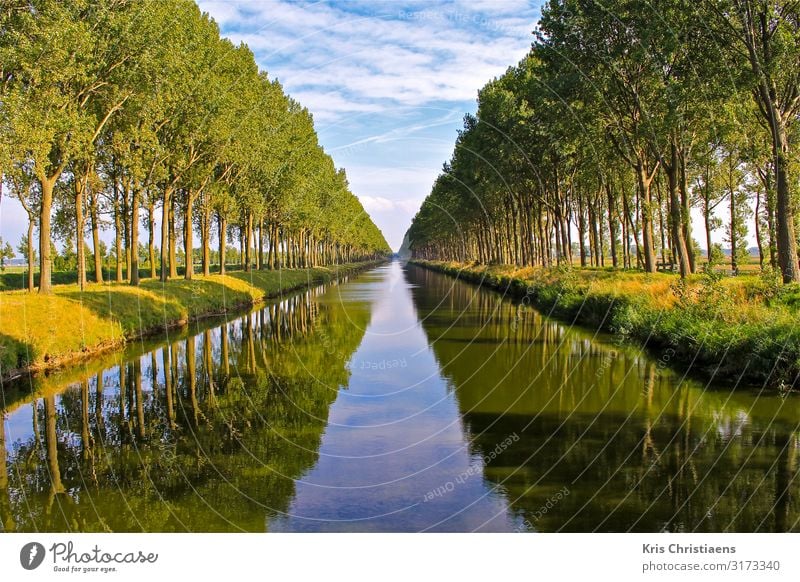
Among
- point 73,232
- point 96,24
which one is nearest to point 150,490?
point 96,24

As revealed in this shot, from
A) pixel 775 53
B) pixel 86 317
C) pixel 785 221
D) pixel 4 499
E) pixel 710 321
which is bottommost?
pixel 4 499

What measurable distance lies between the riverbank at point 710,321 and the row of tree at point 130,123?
2853 centimetres

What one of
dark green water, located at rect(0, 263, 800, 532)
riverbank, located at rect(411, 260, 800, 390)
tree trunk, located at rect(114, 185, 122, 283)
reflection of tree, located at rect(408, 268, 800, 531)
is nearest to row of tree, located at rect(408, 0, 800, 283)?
riverbank, located at rect(411, 260, 800, 390)

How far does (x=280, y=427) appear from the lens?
18047 millimetres

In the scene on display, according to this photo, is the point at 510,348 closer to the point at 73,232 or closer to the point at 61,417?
the point at 61,417

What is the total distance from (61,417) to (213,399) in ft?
14.7

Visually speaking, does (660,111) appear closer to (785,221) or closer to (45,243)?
(785,221)

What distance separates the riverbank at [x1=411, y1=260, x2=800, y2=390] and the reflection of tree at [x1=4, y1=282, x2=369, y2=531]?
44.9 feet

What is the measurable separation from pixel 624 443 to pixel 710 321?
12.0m

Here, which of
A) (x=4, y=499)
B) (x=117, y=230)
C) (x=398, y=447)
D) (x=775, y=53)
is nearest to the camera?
(x=4, y=499)

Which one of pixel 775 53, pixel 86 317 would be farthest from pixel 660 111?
pixel 86 317

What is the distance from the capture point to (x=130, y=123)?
40781mm

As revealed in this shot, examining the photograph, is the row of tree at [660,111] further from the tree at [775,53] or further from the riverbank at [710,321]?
the riverbank at [710,321]

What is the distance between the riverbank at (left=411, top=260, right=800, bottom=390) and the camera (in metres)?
21.2
